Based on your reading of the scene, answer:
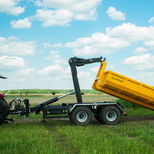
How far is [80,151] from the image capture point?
7047 mm

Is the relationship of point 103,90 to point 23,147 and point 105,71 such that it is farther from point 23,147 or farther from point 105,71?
point 23,147

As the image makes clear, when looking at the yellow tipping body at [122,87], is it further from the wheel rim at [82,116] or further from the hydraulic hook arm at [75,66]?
the wheel rim at [82,116]

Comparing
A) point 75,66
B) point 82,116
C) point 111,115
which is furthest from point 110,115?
point 75,66

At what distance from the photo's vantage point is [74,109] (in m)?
13.3

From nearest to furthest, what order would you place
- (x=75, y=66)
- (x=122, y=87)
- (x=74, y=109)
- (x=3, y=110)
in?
1. (x=3, y=110)
2. (x=74, y=109)
3. (x=122, y=87)
4. (x=75, y=66)

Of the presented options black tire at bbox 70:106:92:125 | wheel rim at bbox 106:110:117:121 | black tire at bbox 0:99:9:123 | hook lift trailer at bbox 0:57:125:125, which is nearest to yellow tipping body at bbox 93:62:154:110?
hook lift trailer at bbox 0:57:125:125

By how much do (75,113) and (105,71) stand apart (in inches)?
104

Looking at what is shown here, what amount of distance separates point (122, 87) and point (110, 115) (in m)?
1.55

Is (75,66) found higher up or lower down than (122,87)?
higher up

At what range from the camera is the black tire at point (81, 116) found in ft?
43.1

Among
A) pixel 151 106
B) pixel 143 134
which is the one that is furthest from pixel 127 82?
pixel 143 134

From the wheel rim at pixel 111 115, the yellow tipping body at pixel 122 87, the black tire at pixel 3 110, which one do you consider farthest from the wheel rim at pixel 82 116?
the black tire at pixel 3 110

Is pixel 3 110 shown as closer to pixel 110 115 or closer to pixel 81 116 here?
pixel 81 116

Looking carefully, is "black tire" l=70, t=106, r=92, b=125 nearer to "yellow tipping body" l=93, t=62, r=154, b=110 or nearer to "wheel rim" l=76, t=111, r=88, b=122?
"wheel rim" l=76, t=111, r=88, b=122
